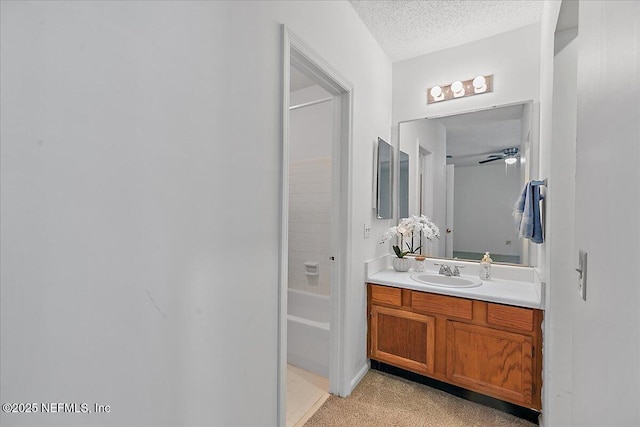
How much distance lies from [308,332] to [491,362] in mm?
1363

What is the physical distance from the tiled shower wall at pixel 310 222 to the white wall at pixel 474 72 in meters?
0.91

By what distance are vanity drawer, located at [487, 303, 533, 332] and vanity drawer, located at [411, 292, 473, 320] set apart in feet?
0.40

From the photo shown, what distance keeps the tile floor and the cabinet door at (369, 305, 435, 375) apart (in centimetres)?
48

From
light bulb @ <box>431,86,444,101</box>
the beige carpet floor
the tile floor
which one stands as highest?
light bulb @ <box>431,86,444,101</box>

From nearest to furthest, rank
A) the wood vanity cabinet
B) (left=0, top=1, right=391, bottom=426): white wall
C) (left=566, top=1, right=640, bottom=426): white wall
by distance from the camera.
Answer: (left=566, top=1, right=640, bottom=426): white wall → (left=0, top=1, right=391, bottom=426): white wall → the wood vanity cabinet

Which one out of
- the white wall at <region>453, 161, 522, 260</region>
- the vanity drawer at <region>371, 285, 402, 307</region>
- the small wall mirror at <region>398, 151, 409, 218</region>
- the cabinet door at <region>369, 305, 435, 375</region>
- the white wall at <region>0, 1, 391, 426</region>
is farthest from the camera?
the small wall mirror at <region>398, 151, 409, 218</region>

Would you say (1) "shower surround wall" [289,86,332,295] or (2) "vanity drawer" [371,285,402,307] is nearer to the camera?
(2) "vanity drawer" [371,285,402,307]

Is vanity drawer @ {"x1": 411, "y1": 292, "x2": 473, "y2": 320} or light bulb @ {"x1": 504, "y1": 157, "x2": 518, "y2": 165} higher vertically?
light bulb @ {"x1": 504, "y1": 157, "x2": 518, "y2": 165}

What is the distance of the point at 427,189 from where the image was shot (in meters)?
2.73

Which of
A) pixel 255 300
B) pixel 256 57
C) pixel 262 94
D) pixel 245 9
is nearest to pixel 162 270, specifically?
pixel 255 300

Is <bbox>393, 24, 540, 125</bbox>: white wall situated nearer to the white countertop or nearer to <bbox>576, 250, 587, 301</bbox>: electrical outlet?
the white countertop

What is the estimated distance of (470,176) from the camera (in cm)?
255

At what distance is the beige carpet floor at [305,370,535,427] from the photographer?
1.81m

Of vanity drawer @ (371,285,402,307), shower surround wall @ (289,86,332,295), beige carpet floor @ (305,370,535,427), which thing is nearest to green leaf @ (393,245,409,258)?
vanity drawer @ (371,285,402,307)
